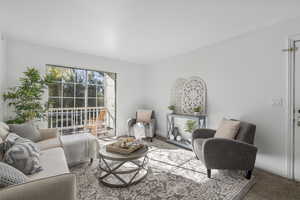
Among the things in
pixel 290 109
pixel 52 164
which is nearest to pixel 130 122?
pixel 52 164

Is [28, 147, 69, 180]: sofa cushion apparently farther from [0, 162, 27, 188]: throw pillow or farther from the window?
the window

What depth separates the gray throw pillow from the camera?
7.32 feet

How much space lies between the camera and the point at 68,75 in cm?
386

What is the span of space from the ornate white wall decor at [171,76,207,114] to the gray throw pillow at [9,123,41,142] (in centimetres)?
300

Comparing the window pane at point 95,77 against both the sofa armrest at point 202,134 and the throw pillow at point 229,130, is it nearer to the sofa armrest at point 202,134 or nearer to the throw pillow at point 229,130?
the sofa armrest at point 202,134

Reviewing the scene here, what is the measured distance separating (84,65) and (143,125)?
86.3 inches

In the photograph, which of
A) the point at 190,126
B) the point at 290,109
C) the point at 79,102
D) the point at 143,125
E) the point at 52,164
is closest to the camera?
the point at 52,164

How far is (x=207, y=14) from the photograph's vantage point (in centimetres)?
207

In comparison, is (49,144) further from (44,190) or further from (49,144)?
(44,190)

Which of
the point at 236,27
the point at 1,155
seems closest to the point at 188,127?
the point at 236,27

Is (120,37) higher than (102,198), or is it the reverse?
(120,37)

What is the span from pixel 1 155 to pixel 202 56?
3655 millimetres

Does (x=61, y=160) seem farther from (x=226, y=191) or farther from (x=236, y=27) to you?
(x=236, y=27)

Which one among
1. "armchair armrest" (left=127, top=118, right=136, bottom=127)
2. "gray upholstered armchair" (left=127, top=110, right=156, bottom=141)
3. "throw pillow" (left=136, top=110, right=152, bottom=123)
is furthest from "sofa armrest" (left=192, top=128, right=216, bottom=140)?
"armchair armrest" (left=127, top=118, right=136, bottom=127)
